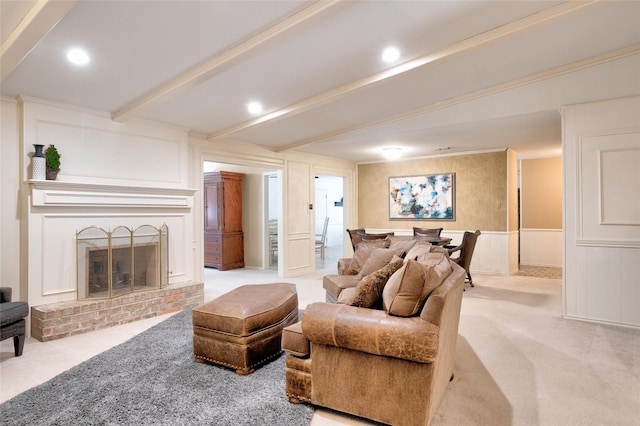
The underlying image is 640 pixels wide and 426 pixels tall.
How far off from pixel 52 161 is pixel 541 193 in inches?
341

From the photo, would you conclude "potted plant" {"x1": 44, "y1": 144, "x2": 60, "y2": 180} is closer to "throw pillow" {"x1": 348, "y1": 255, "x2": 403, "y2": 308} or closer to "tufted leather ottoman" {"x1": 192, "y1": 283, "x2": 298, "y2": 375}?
"tufted leather ottoman" {"x1": 192, "y1": 283, "x2": 298, "y2": 375}

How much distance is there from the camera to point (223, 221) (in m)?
7.66

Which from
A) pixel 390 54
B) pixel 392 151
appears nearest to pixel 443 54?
pixel 390 54

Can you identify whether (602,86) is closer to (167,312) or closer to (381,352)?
(381,352)

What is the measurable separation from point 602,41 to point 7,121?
5.73 m

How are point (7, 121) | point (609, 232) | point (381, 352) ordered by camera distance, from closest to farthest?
point (381, 352)
point (7, 121)
point (609, 232)

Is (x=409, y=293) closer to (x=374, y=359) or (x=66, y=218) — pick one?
(x=374, y=359)

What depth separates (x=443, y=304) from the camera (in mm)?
1890

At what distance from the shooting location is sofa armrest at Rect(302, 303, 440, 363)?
180 centimetres

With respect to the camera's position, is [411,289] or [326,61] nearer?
[411,289]

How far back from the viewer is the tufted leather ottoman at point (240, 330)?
2594 mm

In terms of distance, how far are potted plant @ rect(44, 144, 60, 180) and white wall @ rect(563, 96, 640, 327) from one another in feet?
17.8

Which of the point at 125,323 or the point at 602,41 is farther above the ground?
the point at 602,41

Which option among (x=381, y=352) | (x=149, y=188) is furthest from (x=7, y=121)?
(x=381, y=352)
